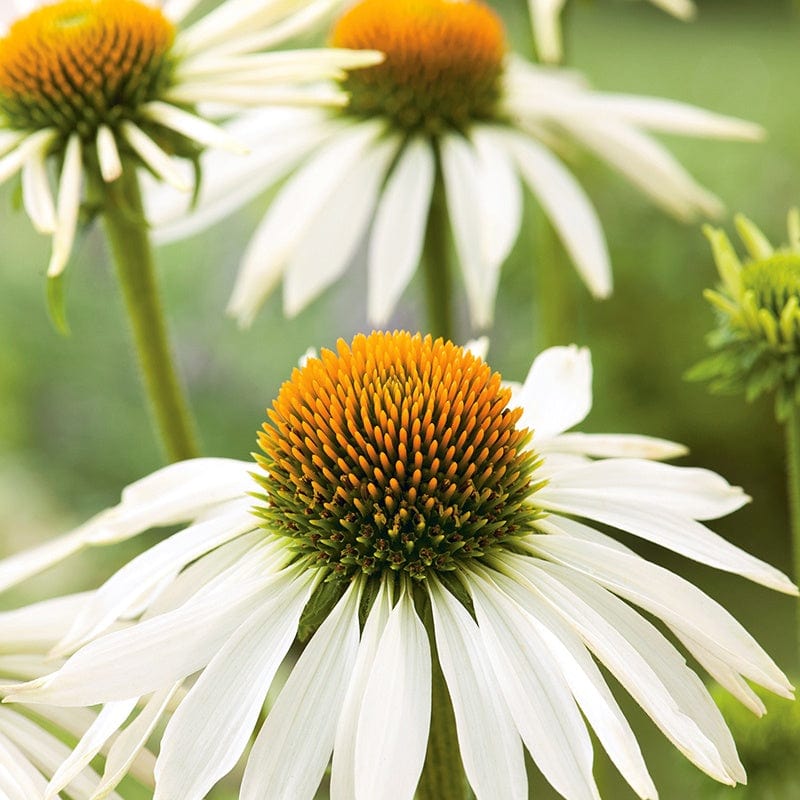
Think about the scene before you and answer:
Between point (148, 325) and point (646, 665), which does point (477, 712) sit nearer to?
point (646, 665)

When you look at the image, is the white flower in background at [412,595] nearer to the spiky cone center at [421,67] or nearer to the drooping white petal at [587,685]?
the drooping white petal at [587,685]

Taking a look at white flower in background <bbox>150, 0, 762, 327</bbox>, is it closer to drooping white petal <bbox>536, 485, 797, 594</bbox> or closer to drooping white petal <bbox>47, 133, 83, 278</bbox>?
drooping white petal <bbox>47, 133, 83, 278</bbox>

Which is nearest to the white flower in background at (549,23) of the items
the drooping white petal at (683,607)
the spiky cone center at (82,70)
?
the spiky cone center at (82,70)

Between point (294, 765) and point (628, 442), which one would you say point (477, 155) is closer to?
point (628, 442)

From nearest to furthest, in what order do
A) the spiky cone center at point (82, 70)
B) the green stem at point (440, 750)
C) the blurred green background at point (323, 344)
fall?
the green stem at point (440, 750)
the spiky cone center at point (82, 70)
the blurred green background at point (323, 344)

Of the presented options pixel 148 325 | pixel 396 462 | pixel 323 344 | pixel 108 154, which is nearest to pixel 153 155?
pixel 108 154

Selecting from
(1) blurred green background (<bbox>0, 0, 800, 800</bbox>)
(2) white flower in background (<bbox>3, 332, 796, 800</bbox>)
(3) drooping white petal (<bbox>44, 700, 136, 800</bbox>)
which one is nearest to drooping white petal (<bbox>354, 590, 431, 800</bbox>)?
(2) white flower in background (<bbox>3, 332, 796, 800</bbox>)
